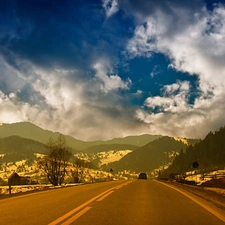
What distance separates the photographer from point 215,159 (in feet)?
599

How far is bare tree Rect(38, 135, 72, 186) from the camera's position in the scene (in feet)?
241

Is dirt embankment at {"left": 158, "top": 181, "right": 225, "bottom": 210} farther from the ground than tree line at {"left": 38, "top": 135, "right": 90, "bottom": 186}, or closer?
closer

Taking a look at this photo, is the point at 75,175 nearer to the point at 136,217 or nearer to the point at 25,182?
the point at 25,182

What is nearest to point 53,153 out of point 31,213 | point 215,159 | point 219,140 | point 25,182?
point 25,182

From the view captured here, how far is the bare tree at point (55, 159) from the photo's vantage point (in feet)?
241

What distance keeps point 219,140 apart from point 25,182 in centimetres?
13530

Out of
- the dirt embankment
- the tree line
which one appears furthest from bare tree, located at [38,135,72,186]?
the dirt embankment

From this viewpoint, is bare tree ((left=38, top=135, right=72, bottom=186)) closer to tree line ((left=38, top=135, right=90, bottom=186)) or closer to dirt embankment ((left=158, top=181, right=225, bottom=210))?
tree line ((left=38, top=135, right=90, bottom=186))

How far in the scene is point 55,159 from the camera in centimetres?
7394

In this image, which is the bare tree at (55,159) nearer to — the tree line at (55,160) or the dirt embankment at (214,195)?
the tree line at (55,160)

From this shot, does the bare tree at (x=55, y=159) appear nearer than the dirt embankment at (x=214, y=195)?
No

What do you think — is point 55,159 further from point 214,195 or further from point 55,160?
point 214,195

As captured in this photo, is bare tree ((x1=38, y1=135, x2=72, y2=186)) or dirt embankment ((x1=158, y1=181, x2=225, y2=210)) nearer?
dirt embankment ((x1=158, y1=181, x2=225, y2=210))

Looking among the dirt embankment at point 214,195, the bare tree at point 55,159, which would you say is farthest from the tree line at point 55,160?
the dirt embankment at point 214,195
